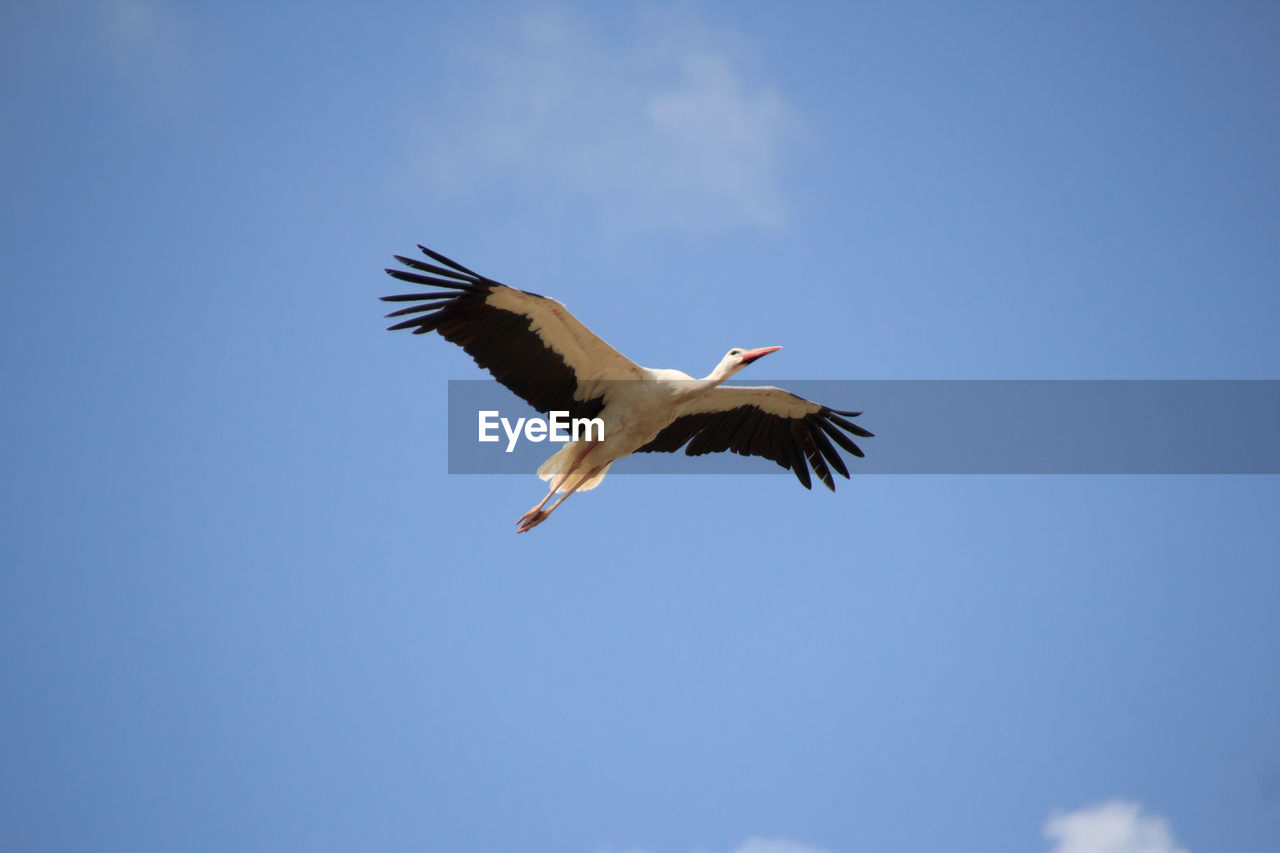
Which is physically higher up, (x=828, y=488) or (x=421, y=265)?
(x=421, y=265)

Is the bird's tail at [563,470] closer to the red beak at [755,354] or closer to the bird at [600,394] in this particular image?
the bird at [600,394]

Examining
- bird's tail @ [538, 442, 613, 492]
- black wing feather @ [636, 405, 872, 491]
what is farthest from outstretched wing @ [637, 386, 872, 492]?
bird's tail @ [538, 442, 613, 492]

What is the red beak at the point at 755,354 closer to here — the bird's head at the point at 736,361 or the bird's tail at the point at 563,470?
the bird's head at the point at 736,361

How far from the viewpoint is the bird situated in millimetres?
8969

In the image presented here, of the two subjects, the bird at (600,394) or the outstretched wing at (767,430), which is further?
the outstretched wing at (767,430)

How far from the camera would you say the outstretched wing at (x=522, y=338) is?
884 centimetres

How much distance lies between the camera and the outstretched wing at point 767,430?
10359mm

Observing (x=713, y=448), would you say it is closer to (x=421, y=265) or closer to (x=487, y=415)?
(x=487, y=415)

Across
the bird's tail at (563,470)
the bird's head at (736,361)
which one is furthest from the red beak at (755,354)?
the bird's tail at (563,470)

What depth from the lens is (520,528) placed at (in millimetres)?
9719

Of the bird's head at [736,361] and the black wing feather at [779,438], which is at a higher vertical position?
the bird's head at [736,361]

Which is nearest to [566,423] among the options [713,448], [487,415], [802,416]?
[487,415]

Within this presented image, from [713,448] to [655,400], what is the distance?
141cm

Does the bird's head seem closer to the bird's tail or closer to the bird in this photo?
the bird
